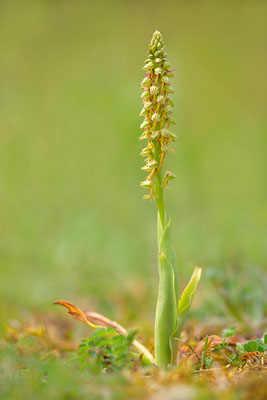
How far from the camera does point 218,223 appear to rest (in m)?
6.59

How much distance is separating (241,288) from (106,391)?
193 cm

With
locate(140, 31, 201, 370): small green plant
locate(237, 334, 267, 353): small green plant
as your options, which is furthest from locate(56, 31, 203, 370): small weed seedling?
locate(237, 334, 267, 353): small green plant

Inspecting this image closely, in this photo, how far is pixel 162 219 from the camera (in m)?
1.88

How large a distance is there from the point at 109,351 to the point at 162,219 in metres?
0.54

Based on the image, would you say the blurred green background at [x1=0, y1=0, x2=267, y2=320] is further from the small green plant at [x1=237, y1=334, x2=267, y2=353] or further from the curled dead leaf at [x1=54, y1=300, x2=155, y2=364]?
the curled dead leaf at [x1=54, y1=300, x2=155, y2=364]

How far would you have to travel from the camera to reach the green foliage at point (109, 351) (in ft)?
5.26

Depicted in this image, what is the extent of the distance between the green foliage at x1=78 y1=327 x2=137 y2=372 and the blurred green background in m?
1.43

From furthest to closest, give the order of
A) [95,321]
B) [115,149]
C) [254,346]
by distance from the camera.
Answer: [115,149], [95,321], [254,346]

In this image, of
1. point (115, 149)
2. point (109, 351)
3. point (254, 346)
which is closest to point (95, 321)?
point (109, 351)

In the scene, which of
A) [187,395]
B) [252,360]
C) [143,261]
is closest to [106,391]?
[187,395]

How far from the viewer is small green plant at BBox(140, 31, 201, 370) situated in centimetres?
182

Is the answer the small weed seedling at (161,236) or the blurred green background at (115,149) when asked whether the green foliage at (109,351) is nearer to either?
the small weed seedling at (161,236)

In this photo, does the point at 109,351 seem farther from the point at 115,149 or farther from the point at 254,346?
the point at 115,149

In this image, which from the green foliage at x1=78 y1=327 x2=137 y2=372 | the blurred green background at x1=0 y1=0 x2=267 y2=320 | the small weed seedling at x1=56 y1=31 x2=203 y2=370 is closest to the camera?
the green foliage at x1=78 y1=327 x2=137 y2=372
